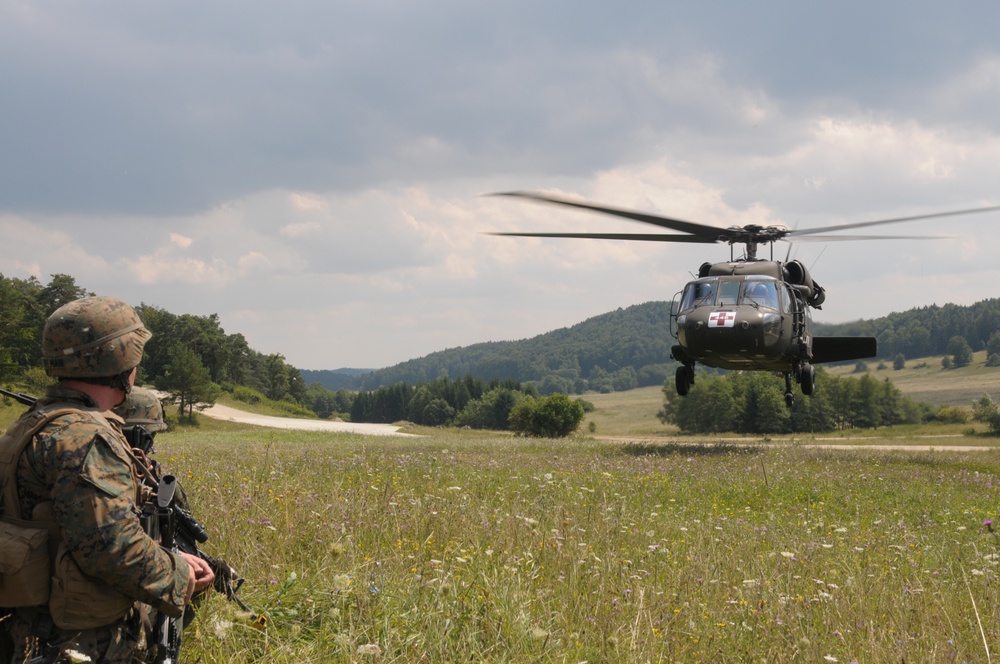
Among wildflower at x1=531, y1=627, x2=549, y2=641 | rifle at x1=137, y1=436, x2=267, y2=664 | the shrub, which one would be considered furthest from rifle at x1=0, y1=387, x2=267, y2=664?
the shrub

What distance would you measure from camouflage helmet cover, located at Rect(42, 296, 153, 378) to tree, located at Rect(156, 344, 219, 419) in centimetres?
7320

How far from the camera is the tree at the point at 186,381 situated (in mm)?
71000

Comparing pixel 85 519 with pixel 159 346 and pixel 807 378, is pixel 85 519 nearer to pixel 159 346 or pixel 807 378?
pixel 807 378

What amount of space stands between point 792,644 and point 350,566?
108 inches

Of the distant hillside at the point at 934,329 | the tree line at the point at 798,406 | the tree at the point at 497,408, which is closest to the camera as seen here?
the tree line at the point at 798,406

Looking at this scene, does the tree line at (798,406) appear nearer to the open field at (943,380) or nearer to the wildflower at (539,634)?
the open field at (943,380)

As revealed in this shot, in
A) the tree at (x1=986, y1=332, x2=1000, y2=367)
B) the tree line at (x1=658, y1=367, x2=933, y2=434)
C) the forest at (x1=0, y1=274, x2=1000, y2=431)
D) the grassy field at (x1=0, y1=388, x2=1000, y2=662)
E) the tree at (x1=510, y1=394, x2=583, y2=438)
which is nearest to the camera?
the grassy field at (x1=0, y1=388, x2=1000, y2=662)

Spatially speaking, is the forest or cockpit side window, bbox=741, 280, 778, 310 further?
the forest

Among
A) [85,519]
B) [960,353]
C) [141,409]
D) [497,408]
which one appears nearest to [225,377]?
[497,408]

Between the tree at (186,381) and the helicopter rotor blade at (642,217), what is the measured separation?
64415mm

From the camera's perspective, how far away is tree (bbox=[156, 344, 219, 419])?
71000mm

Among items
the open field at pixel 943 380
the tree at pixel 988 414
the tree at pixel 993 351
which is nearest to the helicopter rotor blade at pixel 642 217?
the tree at pixel 988 414

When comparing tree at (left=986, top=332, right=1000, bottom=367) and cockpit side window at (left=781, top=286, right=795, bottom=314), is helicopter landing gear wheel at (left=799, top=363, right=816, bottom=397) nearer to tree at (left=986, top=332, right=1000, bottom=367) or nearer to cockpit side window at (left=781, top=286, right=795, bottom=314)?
cockpit side window at (left=781, top=286, right=795, bottom=314)

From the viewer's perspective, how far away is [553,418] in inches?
2702
